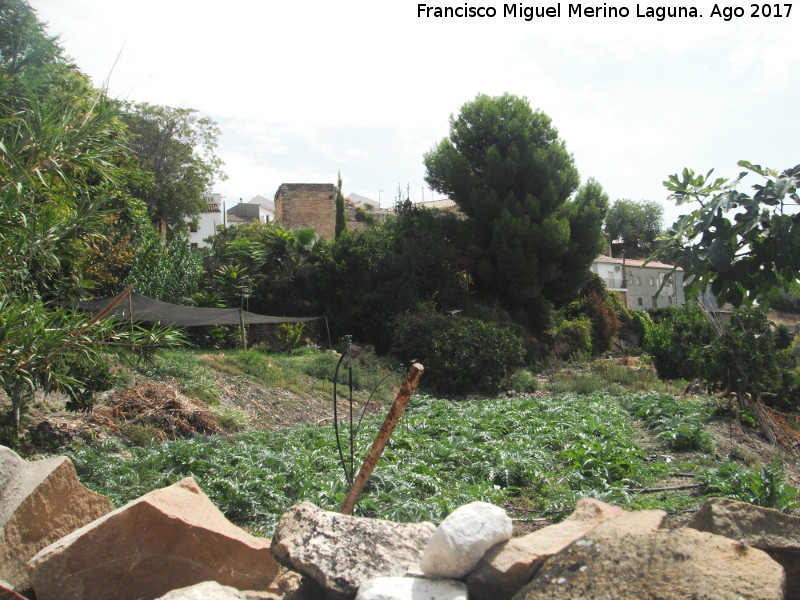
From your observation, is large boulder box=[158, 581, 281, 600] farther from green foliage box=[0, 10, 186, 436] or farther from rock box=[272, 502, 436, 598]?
green foliage box=[0, 10, 186, 436]

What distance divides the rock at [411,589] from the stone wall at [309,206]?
106ft

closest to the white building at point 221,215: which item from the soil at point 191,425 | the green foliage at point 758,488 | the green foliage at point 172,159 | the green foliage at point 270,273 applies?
the green foliage at point 172,159

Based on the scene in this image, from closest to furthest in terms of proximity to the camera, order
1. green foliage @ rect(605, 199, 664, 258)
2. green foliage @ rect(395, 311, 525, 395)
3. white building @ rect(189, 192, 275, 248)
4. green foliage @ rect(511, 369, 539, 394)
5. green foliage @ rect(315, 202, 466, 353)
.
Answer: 1. green foliage @ rect(511, 369, 539, 394)
2. green foliage @ rect(395, 311, 525, 395)
3. green foliage @ rect(315, 202, 466, 353)
4. white building @ rect(189, 192, 275, 248)
5. green foliage @ rect(605, 199, 664, 258)

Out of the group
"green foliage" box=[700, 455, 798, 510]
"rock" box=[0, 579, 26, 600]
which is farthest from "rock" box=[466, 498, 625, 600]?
"green foliage" box=[700, 455, 798, 510]

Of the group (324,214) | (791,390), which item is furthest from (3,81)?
(324,214)

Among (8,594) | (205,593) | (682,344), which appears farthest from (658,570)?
(682,344)

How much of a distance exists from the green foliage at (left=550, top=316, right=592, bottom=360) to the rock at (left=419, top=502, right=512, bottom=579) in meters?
21.1

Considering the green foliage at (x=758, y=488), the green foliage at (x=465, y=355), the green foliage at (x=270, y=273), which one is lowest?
the green foliage at (x=465, y=355)

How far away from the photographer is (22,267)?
6406 mm

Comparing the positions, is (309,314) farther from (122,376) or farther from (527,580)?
(527,580)

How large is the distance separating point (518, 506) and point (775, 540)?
2.54 metres

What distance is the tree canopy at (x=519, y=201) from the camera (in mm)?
→ 23984

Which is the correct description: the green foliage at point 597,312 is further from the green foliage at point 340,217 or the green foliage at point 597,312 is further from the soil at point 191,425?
the soil at point 191,425

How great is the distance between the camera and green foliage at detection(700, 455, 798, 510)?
4867mm
